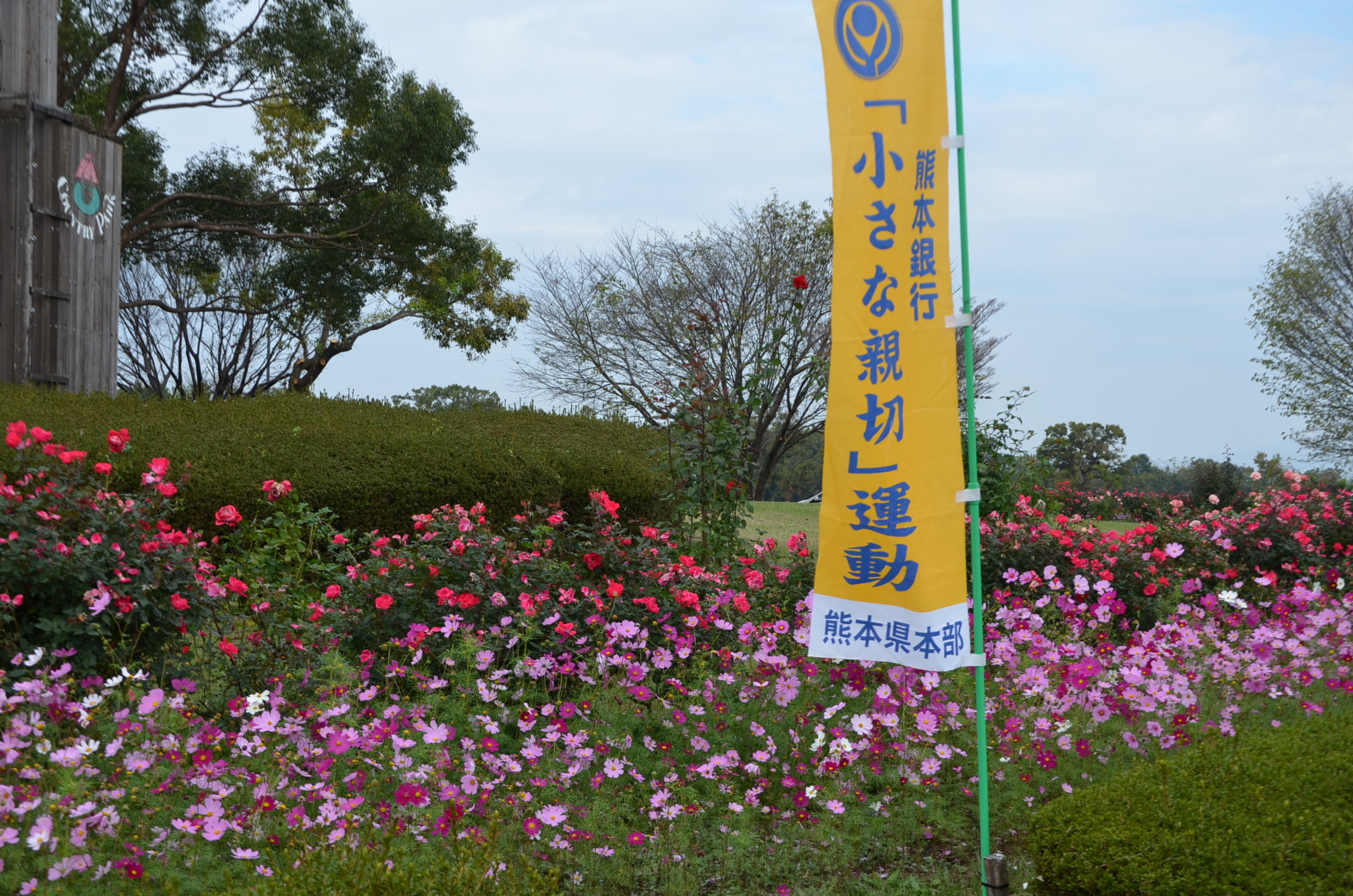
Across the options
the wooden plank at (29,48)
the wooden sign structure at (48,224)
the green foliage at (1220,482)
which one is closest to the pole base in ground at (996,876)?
the wooden sign structure at (48,224)

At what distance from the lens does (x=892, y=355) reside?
315 cm

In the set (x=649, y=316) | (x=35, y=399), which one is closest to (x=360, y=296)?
(x=649, y=316)

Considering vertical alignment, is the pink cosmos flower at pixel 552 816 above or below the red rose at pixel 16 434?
below

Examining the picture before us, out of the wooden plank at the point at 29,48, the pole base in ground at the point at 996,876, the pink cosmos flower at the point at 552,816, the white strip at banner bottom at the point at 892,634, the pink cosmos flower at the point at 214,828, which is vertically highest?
the wooden plank at the point at 29,48

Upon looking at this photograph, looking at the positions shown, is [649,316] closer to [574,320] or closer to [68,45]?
[574,320]

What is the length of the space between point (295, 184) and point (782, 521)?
11.4m

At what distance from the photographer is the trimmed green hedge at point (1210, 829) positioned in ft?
9.26

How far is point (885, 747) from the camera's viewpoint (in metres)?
4.18

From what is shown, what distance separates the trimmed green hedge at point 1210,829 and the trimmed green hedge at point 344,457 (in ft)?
14.4

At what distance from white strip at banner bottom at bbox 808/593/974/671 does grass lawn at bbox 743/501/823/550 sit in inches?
303

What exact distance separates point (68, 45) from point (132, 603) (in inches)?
612

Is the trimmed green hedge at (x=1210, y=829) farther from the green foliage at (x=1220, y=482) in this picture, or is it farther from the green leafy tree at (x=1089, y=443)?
the green leafy tree at (x=1089, y=443)

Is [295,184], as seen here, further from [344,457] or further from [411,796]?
[411,796]

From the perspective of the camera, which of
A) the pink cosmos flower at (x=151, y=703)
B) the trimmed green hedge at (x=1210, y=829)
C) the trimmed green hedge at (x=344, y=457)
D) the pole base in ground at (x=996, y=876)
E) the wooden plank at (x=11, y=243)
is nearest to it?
the trimmed green hedge at (x=1210, y=829)
